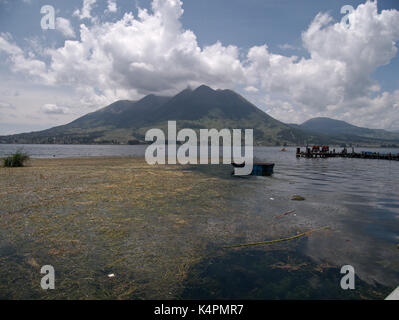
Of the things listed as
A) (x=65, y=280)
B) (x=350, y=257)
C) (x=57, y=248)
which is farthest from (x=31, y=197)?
(x=350, y=257)

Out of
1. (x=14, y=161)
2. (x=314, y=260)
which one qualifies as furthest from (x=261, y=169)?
(x=14, y=161)

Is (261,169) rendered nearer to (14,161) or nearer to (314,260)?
(314,260)

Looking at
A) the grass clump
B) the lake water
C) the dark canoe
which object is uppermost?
the grass clump

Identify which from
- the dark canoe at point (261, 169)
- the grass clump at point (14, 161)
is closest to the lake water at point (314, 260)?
the dark canoe at point (261, 169)

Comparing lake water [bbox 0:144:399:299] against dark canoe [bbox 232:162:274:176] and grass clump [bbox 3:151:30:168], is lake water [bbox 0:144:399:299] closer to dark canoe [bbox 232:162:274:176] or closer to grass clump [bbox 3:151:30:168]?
dark canoe [bbox 232:162:274:176]

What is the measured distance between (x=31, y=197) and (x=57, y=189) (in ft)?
10.7

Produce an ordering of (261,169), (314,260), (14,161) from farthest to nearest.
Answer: (14,161), (261,169), (314,260)

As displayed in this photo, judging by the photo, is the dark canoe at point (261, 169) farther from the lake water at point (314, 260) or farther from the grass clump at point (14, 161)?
the grass clump at point (14, 161)

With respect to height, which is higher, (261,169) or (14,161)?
(14,161)

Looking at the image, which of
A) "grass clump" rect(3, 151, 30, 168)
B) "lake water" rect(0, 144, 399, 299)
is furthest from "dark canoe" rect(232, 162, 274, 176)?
"grass clump" rect(3, 151, 30, 168)

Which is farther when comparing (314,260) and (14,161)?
(14,161)

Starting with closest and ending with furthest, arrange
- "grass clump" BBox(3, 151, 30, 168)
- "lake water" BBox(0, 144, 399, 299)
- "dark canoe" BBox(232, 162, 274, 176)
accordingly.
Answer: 1. "lake water" BBox(0, 144, 399, 299)
2. "dark canoe" BBox(232, 162, 274, 176)
3. "grass clump" BBox(3, 151, 30, 168)
